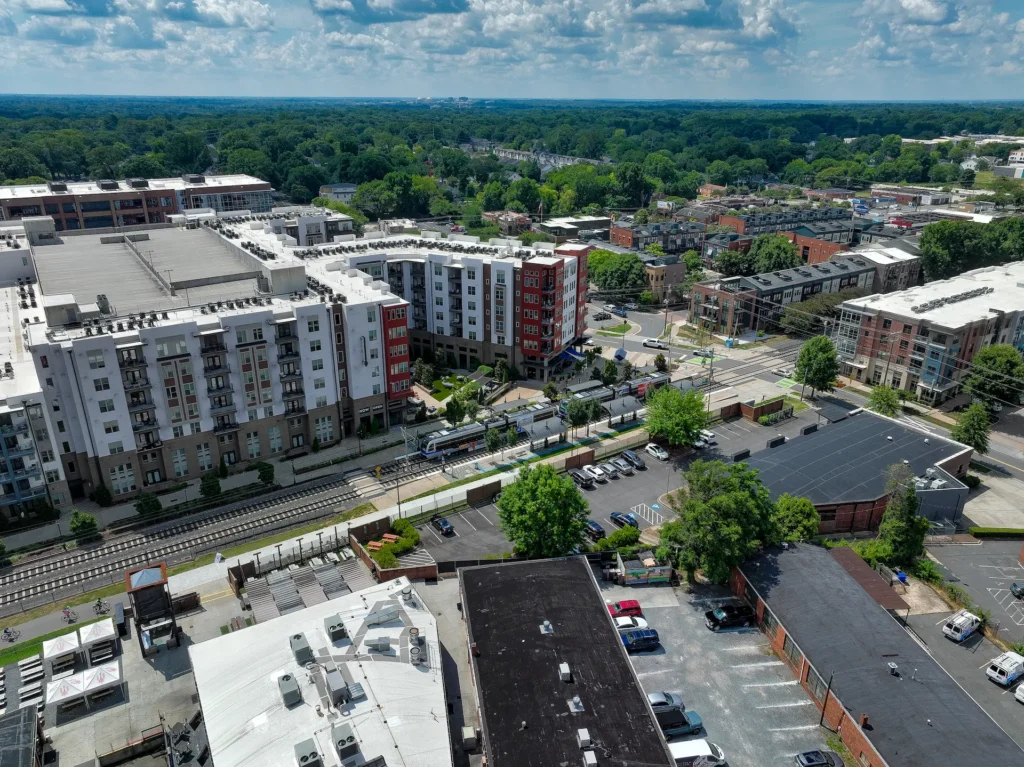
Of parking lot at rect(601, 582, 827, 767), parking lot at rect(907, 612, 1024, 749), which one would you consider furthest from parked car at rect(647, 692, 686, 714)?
parking lot at rect(907, 612, 1024, 749)

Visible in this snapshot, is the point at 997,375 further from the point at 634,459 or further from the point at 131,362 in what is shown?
the point at 131,362

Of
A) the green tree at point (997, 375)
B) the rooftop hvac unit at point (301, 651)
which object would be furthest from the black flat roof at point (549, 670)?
the green tree at point (997, 375)

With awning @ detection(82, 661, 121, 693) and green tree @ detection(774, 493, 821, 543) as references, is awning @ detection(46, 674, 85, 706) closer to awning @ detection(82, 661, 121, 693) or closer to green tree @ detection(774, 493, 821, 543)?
awning @ detection(82, 661, 121, 693)

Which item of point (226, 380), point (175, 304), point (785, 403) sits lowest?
point (785, 403)

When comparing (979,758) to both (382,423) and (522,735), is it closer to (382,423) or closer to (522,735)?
(522,735)

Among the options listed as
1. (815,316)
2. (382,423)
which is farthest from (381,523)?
(815,316)

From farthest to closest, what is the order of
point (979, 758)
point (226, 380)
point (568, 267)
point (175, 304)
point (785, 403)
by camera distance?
point (568, 267), point (785, 403), point (175, 304), point (226, 380), point (979, 758)

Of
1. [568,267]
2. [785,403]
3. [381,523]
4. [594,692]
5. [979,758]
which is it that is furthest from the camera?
[568,267]
